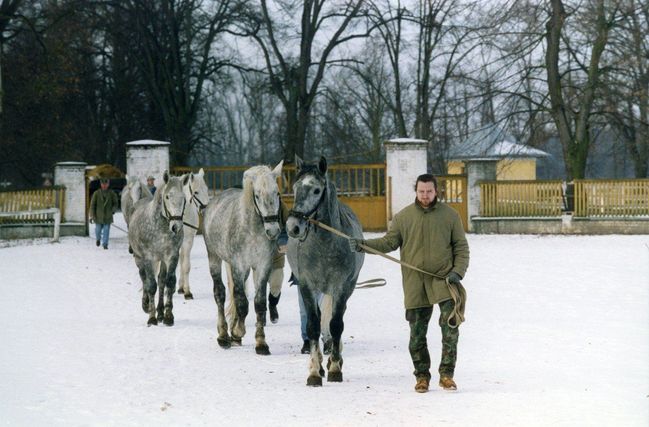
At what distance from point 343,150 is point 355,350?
35.6 m

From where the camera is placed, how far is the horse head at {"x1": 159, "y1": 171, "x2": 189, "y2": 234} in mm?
12789

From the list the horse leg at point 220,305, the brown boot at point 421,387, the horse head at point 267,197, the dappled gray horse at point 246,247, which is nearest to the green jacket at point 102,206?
the horse leg at point 220,305

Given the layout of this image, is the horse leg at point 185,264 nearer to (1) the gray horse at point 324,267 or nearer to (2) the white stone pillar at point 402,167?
(1) the gray horse at point 324,267

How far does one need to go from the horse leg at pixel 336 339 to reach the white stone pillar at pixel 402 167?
22212mm

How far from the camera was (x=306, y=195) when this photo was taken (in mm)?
8914

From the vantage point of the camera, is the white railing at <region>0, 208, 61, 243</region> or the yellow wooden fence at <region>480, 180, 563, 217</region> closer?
the white railing at <region>0, 208, 61, 243</region>

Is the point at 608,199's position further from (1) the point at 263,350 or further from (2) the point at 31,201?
(1) the point at 263,350

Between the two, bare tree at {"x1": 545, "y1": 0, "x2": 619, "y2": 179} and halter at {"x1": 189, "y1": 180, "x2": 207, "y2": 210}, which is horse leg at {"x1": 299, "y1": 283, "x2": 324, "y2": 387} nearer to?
halter at {"x1": 189, "y1": 180, "x2": 207, "y2": 210}

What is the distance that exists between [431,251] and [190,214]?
26.3 feet

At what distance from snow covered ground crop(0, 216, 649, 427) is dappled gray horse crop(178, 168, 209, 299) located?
0.48 metres

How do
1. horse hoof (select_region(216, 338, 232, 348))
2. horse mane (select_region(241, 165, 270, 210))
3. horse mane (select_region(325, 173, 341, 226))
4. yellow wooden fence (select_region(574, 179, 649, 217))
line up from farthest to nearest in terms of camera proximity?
yellow wooden fence (select_region(574, 179, 649, 217)) < horse hoof (select_region(216, 338, 232, 348)) < horse mane (select_region(241, 165, 270, 210)) < horse mane (select_region(325, 173, 341, 226))

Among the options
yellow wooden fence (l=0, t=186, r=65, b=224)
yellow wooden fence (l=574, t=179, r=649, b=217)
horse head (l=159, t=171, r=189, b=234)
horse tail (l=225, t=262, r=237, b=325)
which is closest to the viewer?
horse tail (l=225, t=262, r=237, b=325)

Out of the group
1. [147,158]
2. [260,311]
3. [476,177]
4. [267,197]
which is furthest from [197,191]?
[476,177]

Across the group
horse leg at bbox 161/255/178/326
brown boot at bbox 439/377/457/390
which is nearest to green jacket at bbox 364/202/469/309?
brown boot at bbox 439/377/457/390
